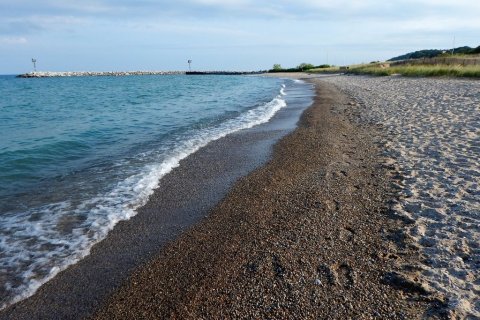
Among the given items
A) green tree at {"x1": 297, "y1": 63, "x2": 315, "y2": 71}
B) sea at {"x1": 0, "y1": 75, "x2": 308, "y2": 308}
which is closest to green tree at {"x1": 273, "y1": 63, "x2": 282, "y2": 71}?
green tree at {"x1": 297, "y1": 63, "x2": 315, "y2": 71}

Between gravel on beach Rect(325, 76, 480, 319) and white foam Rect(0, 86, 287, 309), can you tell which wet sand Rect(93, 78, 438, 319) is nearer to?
Result: gravel on beach Rect(325, 76, 480, 319)

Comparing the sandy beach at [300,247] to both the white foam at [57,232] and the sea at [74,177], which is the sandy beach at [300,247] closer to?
the white foam at [57,232]

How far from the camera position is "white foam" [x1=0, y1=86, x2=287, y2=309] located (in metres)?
4.43

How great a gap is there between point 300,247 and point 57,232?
366cm

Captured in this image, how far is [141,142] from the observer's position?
12.1 meters

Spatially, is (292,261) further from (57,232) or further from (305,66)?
(305,66)

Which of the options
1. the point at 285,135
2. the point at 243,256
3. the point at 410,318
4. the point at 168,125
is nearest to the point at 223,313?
the point at 243,256

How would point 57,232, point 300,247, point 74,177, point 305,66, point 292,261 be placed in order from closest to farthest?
point 292,261 < point 300,247 < point 57,232 < point 74,177 < point 305,66

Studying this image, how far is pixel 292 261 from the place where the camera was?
13.5 feet

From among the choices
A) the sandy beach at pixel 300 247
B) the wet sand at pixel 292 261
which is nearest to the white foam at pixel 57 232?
the sandy beach at pixel 300 247

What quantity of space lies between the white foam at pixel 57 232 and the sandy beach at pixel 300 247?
0.24 metres

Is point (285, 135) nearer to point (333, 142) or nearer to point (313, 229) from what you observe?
point (333, 142)

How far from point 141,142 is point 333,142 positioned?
6.31 metres

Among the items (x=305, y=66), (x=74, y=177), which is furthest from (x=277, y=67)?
(x=74, y=177)
